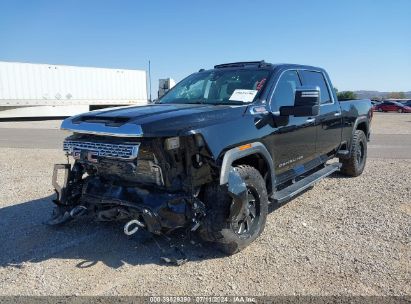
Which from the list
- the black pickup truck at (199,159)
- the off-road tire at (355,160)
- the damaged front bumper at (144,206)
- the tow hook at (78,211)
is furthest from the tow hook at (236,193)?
the off-road tire at (355,160)

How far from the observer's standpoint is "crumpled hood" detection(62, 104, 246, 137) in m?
3.57

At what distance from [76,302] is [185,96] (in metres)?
2.96

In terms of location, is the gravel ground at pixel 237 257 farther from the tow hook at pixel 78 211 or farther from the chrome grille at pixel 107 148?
the chrome grille at pixel 107 148

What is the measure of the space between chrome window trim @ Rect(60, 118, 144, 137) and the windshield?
1.48 meters

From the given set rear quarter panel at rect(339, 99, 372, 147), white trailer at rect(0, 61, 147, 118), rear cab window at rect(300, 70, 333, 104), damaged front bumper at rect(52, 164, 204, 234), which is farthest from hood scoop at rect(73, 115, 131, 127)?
white trailer at rect(0, 61, 147, 118)

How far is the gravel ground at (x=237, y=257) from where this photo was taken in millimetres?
3477

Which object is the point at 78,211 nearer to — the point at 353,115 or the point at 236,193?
the point at 236,193

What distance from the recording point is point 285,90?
16.8ft

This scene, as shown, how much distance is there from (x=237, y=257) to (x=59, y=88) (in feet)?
82.6

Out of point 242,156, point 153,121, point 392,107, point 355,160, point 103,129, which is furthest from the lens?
point 392,107

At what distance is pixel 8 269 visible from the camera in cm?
384

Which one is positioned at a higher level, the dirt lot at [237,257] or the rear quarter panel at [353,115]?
the rear quarter panel at [353,115]

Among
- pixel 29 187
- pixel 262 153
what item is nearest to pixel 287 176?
pixel 262 153

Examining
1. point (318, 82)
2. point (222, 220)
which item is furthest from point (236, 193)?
point (318, 82)
